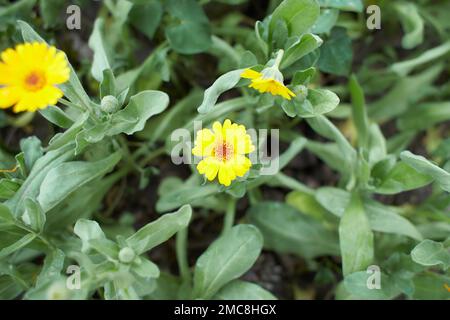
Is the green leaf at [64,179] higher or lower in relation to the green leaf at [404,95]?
higher

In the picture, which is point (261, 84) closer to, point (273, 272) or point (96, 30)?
point (96, 30)

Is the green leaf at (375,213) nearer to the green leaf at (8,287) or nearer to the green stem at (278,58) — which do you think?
the green stem at (278,58)

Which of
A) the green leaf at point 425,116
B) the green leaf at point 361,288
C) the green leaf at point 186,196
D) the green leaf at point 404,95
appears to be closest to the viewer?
the green leaf at point 361,288

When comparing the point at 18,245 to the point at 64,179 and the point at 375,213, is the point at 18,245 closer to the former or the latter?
Result: the point at 64,179

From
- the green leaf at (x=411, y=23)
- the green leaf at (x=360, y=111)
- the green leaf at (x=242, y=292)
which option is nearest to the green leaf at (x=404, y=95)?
the green leaf at (x=411, y=23)

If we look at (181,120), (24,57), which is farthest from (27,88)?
(181,120)

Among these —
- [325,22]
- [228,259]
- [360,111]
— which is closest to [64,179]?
[228,259]
